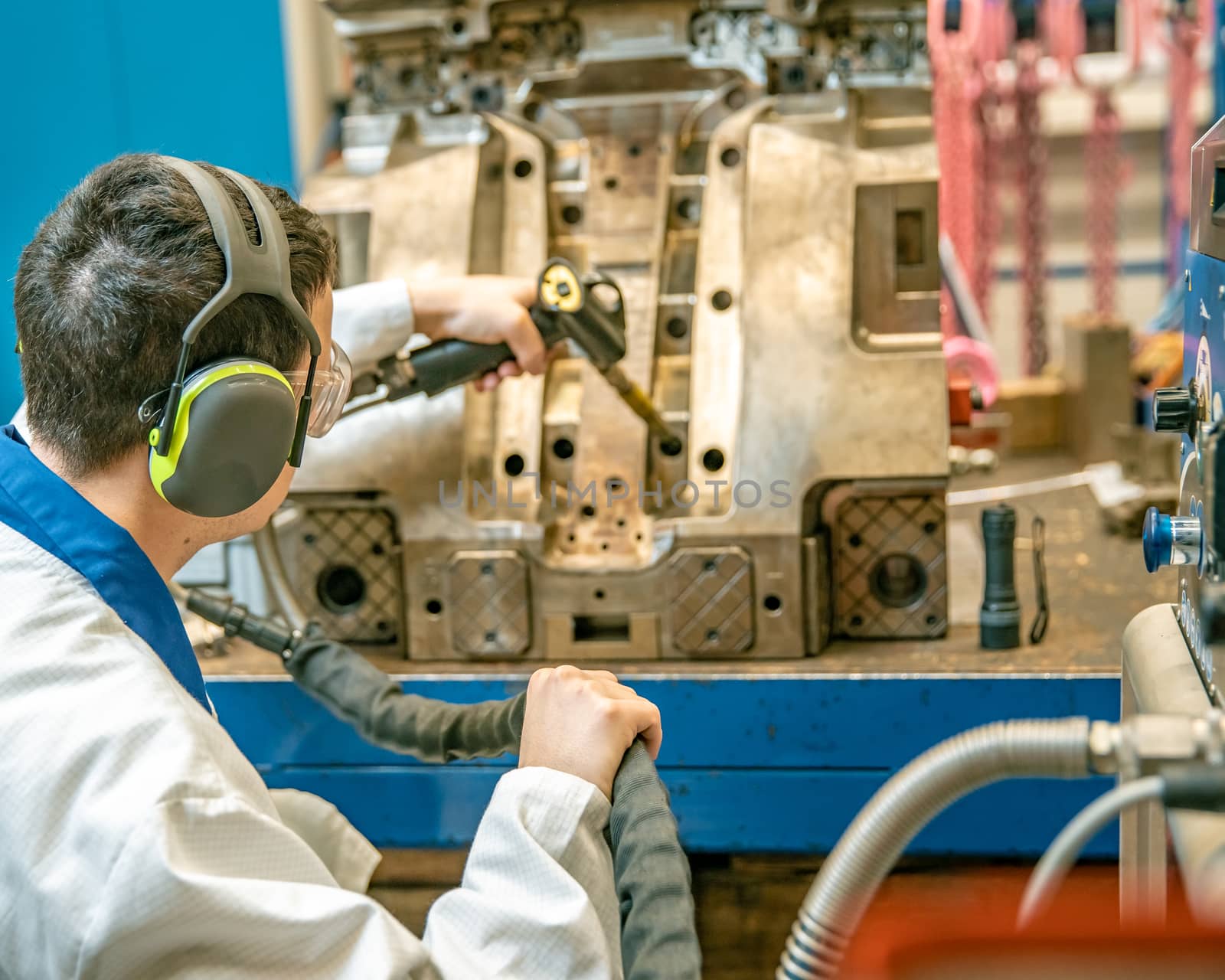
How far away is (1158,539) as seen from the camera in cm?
119

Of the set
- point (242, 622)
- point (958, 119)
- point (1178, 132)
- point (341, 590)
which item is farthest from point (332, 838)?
point (1178, 132)

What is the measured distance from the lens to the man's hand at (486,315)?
6.05 ft

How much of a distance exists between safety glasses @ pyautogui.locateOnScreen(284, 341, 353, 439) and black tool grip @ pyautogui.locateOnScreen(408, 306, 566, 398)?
1.53ft

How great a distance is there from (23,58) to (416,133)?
2.26 m

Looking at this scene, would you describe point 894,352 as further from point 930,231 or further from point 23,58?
point 23,58

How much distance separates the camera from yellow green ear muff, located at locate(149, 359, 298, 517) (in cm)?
111

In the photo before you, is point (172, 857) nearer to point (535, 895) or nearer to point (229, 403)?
point (535, 895)

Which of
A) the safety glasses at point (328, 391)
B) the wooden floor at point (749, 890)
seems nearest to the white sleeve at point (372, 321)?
the safety glasses at point (328, 391)

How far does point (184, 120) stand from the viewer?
3975 millimetres

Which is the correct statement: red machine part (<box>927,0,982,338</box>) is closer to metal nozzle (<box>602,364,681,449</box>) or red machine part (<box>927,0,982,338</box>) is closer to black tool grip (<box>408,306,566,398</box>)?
metal nozzle (<box>602,364,681,449</box>)

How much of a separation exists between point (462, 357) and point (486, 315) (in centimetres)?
7

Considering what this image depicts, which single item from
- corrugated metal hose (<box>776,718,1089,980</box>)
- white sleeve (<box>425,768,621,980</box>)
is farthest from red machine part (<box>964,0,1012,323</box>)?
corrugated metal hose (<box>776,718,1089,980</box>)

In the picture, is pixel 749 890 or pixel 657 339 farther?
pixel 657 339

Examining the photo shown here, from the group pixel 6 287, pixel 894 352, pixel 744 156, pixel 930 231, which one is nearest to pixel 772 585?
pixel 894 352
